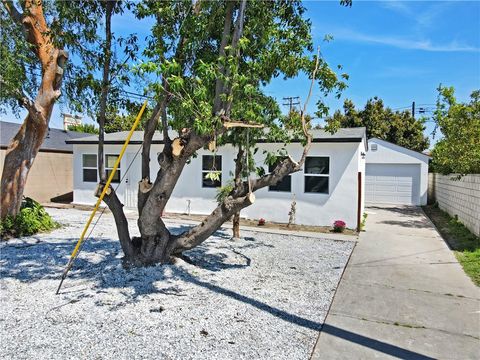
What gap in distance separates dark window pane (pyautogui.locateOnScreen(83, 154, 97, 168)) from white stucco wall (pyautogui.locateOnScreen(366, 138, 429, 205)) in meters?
13.3

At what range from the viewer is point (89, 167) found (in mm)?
14797

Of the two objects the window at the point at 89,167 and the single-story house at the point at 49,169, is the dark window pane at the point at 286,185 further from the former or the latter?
the single-story house at the point at 49,169

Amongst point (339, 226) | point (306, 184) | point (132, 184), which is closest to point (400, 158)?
point (306, 184)

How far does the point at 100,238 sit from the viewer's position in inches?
338

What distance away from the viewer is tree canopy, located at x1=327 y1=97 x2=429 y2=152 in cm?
2598

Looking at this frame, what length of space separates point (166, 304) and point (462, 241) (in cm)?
805

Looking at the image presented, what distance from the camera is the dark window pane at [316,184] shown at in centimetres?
1098

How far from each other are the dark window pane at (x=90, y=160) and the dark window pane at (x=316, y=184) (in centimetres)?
900

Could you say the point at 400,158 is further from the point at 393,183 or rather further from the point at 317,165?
the point at 317,165

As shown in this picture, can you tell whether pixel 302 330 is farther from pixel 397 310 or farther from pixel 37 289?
pixel 37 289

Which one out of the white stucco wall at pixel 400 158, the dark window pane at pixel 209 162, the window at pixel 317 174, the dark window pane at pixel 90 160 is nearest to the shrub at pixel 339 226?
the window at pixel 317 174

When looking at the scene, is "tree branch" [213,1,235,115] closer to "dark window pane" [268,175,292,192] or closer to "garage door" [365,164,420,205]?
"dark window pane" [268,175,292,192]

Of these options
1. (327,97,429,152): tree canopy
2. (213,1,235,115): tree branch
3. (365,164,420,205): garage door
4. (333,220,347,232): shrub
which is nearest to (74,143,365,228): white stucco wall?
(333,220,347,232): shrub

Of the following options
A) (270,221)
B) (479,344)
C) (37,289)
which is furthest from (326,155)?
(37,289)
